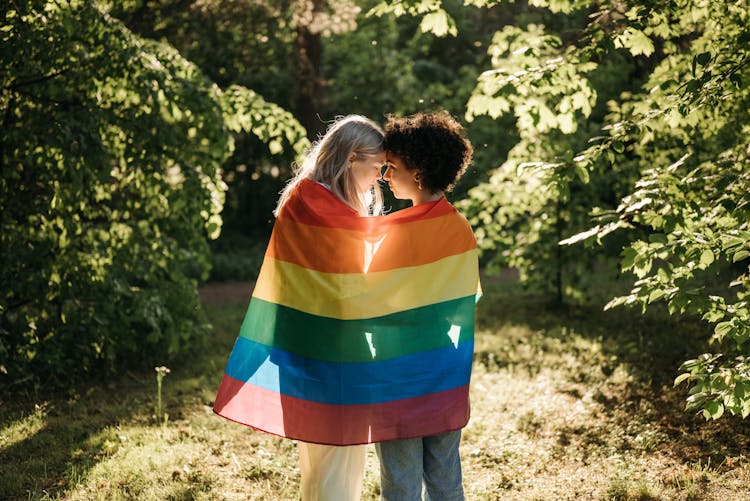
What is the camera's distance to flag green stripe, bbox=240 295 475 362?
2.94 meters

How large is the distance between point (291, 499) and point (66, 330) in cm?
306

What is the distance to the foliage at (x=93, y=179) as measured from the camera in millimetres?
5504

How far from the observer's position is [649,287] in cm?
379

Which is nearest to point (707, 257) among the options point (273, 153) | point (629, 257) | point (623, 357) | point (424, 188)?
point (629, 257)

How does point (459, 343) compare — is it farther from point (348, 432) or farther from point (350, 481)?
point (350, 481)

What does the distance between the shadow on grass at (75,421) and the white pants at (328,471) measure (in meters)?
1.40

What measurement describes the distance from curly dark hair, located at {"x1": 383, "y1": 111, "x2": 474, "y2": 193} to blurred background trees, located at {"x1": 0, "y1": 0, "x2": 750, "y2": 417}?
1.16 meters

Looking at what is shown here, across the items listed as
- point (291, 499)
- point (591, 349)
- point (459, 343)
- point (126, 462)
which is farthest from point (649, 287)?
point (591, 349)

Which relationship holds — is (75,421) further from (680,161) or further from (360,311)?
(680,161)

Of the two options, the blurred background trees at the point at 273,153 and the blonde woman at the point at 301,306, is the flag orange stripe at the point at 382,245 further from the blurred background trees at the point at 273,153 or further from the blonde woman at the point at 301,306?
the blurred background trees at the point at 273,153

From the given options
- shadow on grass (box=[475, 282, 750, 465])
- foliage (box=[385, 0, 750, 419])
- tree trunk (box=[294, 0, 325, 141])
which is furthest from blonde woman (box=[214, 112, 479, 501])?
tree trunk (box=[294, 0, 325, 141])

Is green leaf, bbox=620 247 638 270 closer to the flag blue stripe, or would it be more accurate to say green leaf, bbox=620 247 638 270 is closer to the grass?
the flag blue stripe

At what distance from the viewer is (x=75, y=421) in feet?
18.1

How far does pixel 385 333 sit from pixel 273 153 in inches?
138
